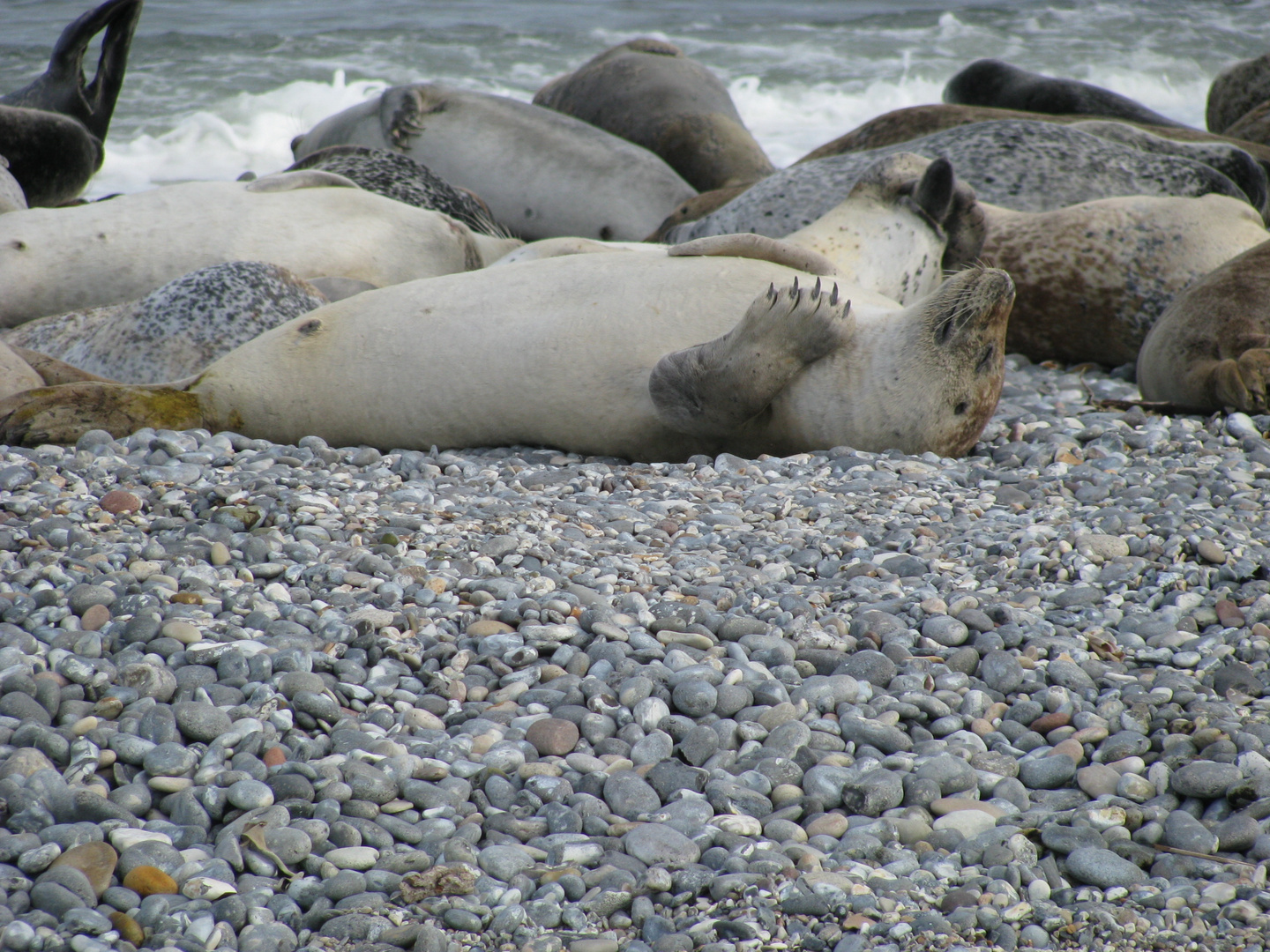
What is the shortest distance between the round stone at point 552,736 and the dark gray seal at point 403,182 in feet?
15.7

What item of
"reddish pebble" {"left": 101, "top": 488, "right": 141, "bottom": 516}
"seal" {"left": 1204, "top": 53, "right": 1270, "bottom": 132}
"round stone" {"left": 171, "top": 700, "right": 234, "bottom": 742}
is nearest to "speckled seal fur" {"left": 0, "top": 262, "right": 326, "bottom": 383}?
"reddish pebble" {"left": 101, "top": 488, "right": 141, "bottom": 516}

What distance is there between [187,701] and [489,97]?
674 centimetres

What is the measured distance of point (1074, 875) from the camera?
1674 millimetres

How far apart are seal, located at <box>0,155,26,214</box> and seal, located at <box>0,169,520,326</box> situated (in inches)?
27.1

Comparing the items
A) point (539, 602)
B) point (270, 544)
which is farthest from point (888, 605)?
A: point (270, 544)

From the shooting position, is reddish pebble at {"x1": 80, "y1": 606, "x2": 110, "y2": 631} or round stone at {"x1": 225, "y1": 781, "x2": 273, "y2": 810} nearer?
round stone at {"x1": 225, "y1": 781, "x2": 273, "y2": 810}

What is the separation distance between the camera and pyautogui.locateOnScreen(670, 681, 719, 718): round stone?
204 centimetres

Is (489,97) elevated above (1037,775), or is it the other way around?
(489,97)

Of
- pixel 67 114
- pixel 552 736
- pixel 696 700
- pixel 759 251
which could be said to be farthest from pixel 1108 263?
pixel 67 114

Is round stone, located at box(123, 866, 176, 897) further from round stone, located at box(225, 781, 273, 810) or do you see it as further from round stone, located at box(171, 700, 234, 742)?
round stone, located at box(171, 700, 234, 742)

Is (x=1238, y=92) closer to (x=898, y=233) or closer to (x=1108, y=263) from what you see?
(x=1108, y=263)

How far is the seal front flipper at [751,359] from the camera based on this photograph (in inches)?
134

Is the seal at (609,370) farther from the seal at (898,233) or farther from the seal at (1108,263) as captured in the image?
the seal at (1108,263)

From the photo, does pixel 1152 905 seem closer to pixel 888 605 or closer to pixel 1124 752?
pixel 1124 752
